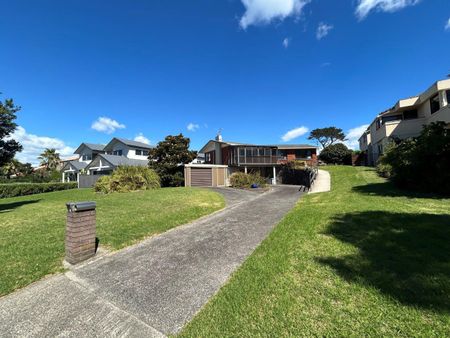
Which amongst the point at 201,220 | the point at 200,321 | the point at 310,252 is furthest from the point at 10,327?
Result: the point at 201,220

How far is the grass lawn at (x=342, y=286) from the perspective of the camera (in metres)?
2.51

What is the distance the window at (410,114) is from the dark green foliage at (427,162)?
1395 cm

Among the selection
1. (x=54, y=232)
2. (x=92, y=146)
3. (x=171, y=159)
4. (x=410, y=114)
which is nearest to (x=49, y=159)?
(x=92, y=146)

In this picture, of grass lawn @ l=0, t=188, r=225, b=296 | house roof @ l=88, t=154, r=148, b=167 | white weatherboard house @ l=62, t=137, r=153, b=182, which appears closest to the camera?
grass lawn @ l=0, t=188, r=225, b=296

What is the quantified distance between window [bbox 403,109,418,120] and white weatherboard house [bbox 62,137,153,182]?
32.0 meters

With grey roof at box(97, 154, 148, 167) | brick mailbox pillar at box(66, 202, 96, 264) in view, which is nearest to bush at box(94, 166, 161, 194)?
grey roof at box(97, 154, 148, 167)

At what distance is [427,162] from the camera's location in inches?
403

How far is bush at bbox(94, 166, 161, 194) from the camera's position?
18170 millimetres

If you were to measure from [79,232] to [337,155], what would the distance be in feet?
127

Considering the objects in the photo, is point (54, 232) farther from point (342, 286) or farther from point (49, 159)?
point (49, 159)

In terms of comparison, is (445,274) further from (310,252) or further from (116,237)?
(116,237)

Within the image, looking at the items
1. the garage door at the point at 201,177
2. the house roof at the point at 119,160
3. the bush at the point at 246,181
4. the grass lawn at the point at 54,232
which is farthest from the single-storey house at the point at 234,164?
the grass lawn at the point at 54,232

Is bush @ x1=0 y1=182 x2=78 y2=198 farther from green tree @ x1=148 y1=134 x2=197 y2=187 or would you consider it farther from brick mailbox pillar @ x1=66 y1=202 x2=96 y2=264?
brick mailbox pillar @ x1=66 y1=202 x2=96 y2=264

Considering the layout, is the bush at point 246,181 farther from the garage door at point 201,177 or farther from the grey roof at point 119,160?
the grey roof at point 119,160
